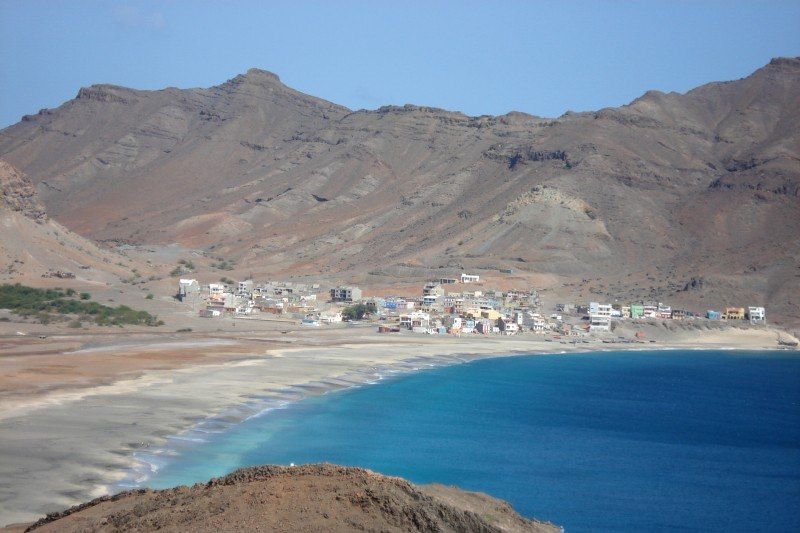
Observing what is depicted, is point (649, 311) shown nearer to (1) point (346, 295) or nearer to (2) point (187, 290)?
(1) point (346, 295)

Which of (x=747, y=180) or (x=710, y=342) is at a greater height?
(x=747, y=180)

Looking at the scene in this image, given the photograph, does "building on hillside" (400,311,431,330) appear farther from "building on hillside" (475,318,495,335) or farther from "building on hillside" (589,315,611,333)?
"building on hillside" (589,315,611,333)

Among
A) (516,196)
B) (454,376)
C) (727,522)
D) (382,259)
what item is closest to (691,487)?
(727,522)

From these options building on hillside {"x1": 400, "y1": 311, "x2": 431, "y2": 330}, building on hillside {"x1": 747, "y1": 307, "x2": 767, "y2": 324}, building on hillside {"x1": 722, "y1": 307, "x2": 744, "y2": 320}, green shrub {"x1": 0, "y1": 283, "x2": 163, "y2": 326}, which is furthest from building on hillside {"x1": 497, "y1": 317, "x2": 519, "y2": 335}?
green shrub {"x1": 0, "y1": 283, "x2": 163, "y2": 326}

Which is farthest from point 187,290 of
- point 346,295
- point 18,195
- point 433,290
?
point 433,290

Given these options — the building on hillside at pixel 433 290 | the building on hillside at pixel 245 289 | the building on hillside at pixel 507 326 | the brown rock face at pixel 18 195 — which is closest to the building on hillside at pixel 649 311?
the building on hillside at pixel 507 326

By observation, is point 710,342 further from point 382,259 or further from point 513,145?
point 513,145
